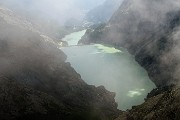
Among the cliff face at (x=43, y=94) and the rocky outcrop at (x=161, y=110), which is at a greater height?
the cliff face at (x=43, y=94)

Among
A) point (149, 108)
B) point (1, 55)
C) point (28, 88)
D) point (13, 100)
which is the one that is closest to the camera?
point (149, 108)

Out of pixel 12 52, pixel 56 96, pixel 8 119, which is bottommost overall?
pixel 8 119

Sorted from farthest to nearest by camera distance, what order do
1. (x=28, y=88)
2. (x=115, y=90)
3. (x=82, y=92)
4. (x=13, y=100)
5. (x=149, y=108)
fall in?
(x=115, y=90)
(x=82, y=92)
(x=28, y=88)
(x=13, y=100)
(x=149, y=108)

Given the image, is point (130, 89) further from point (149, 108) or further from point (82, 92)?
point (149, 108)

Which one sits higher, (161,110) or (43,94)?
(43,94)

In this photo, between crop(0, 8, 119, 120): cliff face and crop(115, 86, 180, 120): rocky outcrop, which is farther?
crop(0, 8, 119, 120): cliff face

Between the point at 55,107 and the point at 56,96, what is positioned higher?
the point at 56,96

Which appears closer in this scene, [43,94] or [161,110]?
[161,110]

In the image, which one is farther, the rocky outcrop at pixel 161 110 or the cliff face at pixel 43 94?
the cliff face at pixel 43 94

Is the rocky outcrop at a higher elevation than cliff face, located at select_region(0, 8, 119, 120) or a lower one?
lower

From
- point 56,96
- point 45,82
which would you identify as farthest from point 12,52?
point 56,96

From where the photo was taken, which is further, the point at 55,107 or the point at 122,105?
the point at 122,105
